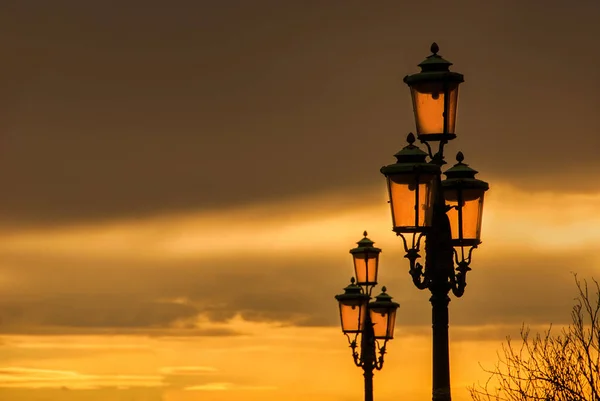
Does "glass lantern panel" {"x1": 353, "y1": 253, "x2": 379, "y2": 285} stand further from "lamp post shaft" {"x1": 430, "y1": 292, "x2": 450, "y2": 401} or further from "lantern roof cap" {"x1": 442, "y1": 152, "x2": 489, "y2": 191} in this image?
"lamp post shaft" {"x1": 430, "y1": 292, "x2": 450, "y2": 401}

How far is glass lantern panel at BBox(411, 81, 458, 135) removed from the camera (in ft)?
57.9

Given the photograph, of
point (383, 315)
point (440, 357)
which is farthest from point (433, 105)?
point (383, 315)

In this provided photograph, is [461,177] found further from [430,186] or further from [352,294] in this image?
[352,294]

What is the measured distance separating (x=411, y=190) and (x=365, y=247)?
11.7 m

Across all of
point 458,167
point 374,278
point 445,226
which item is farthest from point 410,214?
point 374,278

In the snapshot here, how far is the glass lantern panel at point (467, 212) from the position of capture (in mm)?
18438

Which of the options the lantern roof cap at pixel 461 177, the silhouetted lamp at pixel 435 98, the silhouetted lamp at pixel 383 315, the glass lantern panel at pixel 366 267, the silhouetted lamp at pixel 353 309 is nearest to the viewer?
the silhouetted lamp at pixel 435 98

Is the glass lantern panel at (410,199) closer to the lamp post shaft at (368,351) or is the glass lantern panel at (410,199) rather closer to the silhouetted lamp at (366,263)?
the silhouetted lamp at (366,263)

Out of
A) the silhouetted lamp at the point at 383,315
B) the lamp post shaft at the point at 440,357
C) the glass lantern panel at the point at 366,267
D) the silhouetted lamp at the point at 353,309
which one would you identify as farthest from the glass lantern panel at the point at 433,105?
the silhouetted lamp at the point at 383,315

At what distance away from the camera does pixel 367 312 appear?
29.8 meters

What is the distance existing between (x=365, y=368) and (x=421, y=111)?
12796mm

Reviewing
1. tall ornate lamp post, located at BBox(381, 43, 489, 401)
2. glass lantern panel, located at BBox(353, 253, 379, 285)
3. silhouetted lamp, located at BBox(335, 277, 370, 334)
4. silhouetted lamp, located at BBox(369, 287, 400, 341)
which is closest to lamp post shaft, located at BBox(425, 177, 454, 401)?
tall ornate lamp post, located at BBox(381, 43, 489, 401)

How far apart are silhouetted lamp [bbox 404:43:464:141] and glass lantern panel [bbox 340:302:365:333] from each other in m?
12.2

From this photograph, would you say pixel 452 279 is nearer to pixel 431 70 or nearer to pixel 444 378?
pixel 444 378
